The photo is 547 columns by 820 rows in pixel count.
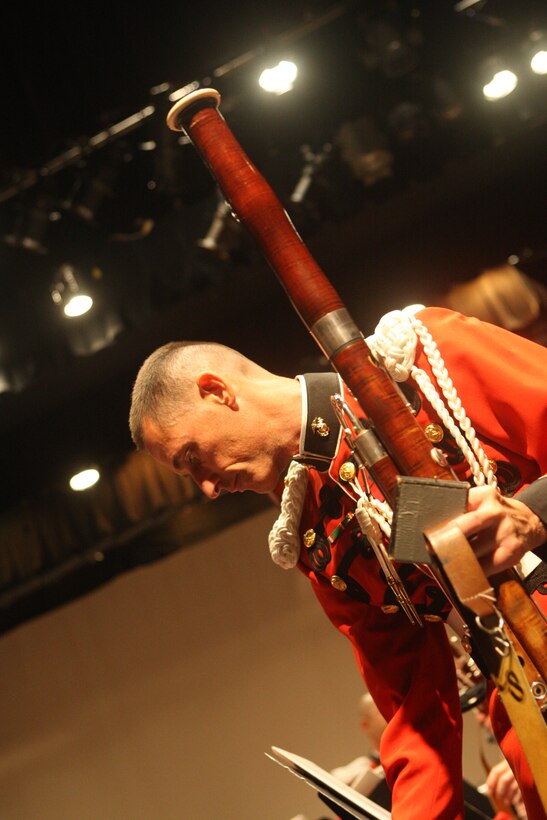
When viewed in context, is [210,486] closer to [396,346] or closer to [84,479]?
[396,346]

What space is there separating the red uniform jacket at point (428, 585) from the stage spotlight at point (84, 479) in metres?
4.10

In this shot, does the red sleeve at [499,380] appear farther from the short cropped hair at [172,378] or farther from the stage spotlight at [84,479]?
the stage spotlight at [84,479]

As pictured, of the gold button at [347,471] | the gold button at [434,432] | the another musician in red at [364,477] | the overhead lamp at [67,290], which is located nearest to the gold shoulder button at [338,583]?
the another musician in red at [364,477]

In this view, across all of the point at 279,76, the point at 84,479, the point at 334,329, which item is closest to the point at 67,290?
the point at 279,76

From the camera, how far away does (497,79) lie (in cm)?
380

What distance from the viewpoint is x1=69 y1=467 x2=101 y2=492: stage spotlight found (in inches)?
222

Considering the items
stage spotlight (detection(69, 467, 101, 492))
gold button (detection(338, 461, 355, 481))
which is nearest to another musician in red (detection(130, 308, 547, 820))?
gold button (detection(338, 461, 355, 481))

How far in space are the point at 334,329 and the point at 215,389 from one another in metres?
0.53

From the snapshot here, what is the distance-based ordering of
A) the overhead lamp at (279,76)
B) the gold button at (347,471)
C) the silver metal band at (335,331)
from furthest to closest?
the overhead lamp at (279,76) → the gold button at (347,471) → the silver metal band at (335,331)

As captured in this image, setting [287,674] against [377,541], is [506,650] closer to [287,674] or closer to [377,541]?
[377,541]

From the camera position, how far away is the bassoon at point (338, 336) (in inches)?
41.0

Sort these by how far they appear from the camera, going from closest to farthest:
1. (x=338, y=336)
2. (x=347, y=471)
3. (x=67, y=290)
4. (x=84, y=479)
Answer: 1. (x=338, y=336)
2. (x=347, y=471)
3. (x=67, y=290)
4. (x=84, y=479)

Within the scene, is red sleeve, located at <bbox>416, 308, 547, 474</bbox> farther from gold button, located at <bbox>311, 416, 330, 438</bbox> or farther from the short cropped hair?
the short cropped hair

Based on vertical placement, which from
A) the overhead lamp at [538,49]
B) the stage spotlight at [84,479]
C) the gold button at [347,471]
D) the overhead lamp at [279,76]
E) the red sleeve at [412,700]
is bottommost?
the red sleeve at [412,700]
